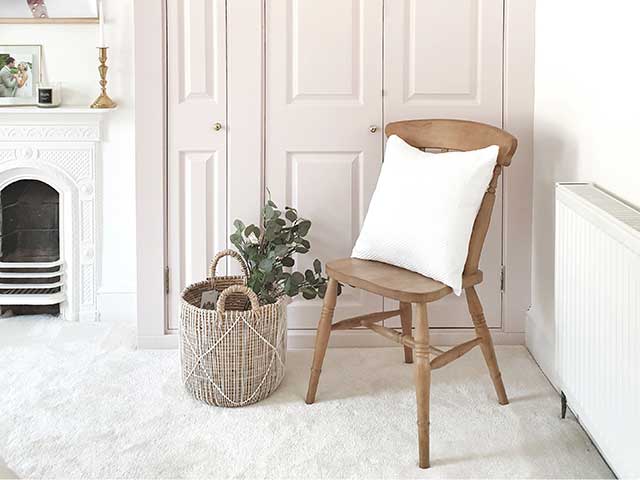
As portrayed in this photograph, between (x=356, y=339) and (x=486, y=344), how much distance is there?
0.75m

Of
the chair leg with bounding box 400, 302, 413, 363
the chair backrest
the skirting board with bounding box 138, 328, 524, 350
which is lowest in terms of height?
the skirting board with bounding box 138, 328, 524, 350

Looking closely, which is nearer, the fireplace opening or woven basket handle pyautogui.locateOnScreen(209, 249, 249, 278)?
woven basket handle pyautogui.locateOnScreen(209, 249, 249, 278)

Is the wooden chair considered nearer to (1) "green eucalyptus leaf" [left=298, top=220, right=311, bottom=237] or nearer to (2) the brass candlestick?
(1) "green eucalyptus leaf" [left=298, top=220, right=311, bottom=237]

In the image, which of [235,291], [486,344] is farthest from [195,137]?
[486,344]

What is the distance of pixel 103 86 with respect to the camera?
12.0 feet

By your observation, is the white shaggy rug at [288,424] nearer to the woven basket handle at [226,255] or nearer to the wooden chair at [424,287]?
the wooden chair at [424,287]

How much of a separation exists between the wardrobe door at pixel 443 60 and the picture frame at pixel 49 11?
1.33m

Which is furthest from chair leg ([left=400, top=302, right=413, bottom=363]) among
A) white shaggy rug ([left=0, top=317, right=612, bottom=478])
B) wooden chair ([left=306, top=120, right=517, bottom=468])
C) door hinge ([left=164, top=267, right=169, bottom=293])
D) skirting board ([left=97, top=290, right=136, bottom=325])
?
skirting board ([left=97, top=290, right=136, bottom=325])

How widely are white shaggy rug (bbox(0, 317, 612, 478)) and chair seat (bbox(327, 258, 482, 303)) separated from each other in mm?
419

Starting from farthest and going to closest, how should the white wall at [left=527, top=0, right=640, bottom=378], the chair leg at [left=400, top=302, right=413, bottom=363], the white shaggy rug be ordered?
the chair leg at [left=400, top=302, right=413, bottom=363]
the white shaggy rug
the white wall at [left=527, top=0, right=640, bottom=378]

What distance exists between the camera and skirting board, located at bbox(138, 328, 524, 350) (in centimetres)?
337

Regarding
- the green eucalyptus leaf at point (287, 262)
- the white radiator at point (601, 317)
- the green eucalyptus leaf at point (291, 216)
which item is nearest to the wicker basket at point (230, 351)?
the green eucalyptus leaf at point (287, 262)

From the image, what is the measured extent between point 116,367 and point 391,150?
50.3 inches

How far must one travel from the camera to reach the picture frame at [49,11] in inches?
144
